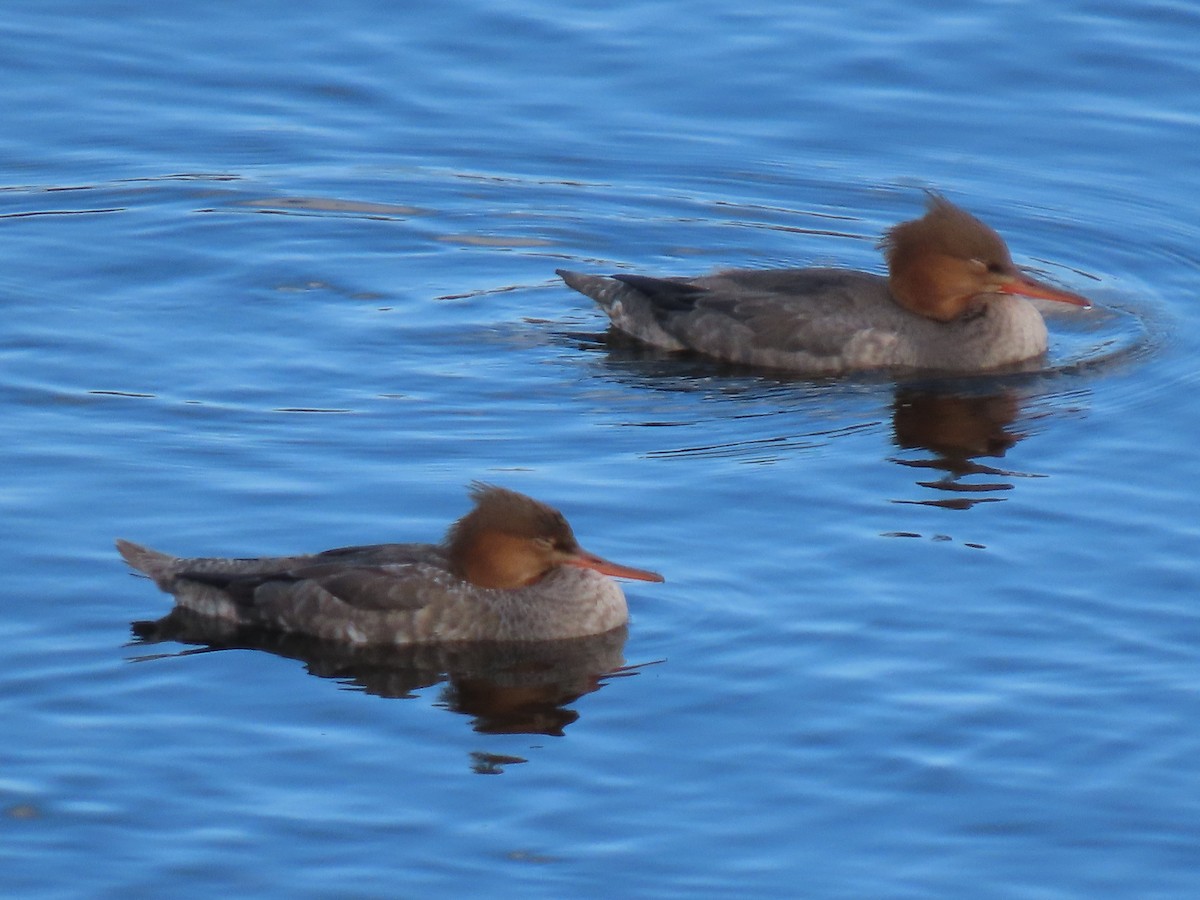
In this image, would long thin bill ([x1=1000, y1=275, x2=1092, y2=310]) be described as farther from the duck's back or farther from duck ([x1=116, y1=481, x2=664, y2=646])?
duck ([x1=116, y1=481, x2=664, y2=646])

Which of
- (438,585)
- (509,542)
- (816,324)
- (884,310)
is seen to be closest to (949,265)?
(884,310)

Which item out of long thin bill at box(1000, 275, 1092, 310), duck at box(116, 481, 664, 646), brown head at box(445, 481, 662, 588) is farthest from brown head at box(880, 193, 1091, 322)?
brown head at box(445, 481, 662, 588)

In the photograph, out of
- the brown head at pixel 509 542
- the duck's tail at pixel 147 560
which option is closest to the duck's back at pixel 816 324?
the brown head at pixel 509 542

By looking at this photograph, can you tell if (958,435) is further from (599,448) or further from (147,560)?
(147,560)

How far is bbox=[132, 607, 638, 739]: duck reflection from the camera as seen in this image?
1155cm

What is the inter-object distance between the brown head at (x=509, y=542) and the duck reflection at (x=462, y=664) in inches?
14.4

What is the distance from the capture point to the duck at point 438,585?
12.1 meters

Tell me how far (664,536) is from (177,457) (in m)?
3.06

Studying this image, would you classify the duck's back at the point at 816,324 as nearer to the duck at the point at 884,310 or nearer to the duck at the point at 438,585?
the duck at the point at 884,310

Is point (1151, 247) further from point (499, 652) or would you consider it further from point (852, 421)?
point (499, 652)

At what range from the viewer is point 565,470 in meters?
14.2

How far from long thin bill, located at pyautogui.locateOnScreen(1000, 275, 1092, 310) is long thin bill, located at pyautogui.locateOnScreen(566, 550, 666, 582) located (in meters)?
5.34

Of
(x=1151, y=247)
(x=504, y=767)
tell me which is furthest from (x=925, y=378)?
(x=504, y=767)

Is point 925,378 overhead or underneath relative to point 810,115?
underneath
